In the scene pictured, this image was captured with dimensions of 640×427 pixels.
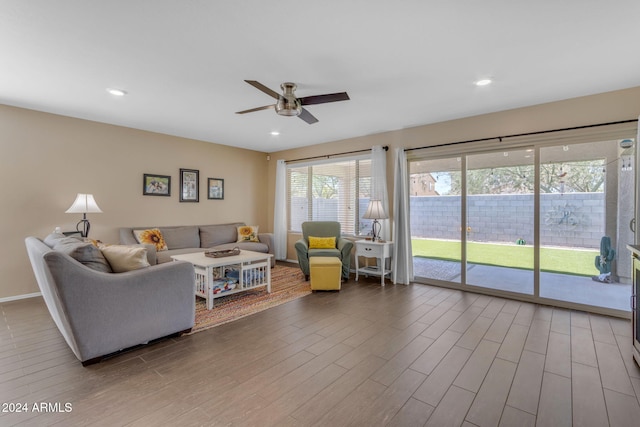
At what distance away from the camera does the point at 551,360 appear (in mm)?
2412

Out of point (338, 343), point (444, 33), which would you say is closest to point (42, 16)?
point (444, 33)

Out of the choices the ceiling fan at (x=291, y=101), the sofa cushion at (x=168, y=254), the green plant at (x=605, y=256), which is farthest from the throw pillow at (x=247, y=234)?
the green plant at (x=605, y=256)

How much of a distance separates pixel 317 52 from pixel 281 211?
450 cm

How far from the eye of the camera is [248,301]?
389cm

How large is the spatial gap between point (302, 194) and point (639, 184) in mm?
5182

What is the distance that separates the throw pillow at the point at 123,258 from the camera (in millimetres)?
2594

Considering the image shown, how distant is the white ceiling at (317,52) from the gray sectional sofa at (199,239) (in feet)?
6.87

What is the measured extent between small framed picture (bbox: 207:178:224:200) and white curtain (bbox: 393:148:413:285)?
3.64 metres

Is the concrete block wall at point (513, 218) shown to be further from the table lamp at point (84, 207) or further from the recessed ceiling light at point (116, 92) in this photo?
the table lamp at point (84, 207)

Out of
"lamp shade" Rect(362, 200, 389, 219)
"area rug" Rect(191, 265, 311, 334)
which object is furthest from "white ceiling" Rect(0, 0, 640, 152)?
"area rug" Rect(191, 265, 311, 334)

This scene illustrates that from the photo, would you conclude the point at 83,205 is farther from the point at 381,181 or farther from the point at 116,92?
the point at 381,181

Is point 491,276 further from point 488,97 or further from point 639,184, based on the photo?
point 488,97

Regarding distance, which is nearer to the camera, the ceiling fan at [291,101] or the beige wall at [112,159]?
the ceiling fan at [291,101]

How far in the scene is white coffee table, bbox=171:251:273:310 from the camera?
11.8ft
